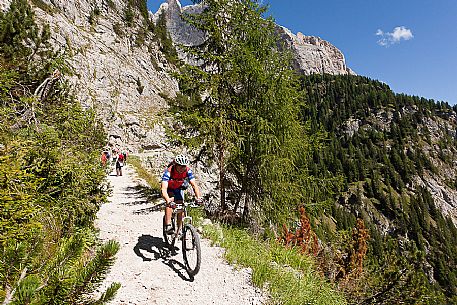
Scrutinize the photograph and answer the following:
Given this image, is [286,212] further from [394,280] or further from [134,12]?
[134,12]

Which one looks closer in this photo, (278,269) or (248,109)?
(278,269)

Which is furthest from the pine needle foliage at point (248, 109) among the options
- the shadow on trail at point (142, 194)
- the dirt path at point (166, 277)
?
the dirt path at point (166, 277)

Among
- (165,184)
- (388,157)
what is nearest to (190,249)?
(165,184)

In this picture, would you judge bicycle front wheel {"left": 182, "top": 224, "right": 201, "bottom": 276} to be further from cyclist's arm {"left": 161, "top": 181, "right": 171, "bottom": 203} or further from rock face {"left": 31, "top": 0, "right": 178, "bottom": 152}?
rock face {"left": 31, "top": 0, "right": 178, "bottom": 152}

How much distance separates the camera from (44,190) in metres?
5.10

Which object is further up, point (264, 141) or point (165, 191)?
point (264, 141)

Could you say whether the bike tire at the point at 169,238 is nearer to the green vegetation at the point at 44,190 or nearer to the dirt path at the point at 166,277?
the dirt path at the point at 166,277

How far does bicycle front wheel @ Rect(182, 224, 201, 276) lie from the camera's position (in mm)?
5570

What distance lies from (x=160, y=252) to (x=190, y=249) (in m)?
1.40

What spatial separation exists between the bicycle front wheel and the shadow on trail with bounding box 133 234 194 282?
7.5 inches

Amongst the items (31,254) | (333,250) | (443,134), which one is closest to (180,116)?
(333,250)

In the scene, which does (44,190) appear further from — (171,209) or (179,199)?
(179,199)

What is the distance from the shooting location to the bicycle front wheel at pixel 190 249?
18.3ft

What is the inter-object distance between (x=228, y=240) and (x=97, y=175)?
384 cm
